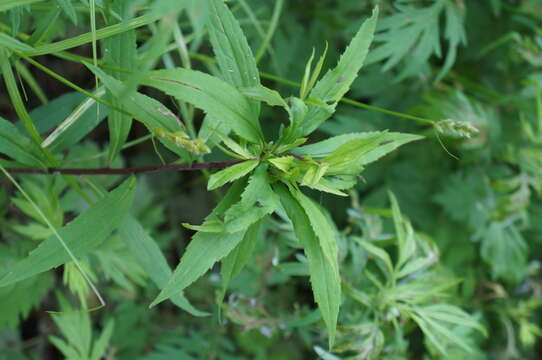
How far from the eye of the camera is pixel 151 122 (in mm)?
764

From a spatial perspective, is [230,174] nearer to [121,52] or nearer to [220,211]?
[220,211]

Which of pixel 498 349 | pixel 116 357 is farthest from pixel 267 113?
pixel 498 349

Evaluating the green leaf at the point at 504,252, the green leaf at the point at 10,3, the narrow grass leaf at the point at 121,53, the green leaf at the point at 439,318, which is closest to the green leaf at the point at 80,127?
the narrow grass leaf at the point at 121,53

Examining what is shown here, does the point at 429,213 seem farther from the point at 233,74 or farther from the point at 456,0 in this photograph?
the point at 233,74

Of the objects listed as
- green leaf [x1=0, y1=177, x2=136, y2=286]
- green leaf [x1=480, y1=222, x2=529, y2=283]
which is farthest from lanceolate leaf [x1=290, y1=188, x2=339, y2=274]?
green leaf [x1=480, y1=222, x2=529, y2=283]

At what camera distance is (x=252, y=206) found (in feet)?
2.44

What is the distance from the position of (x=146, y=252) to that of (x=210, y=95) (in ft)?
1.15

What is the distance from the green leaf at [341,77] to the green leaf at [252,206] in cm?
10

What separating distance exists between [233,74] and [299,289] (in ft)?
4.01

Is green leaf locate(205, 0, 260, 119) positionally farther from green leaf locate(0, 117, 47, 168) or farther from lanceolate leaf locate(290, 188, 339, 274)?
green leaf locate(0, 117, 47, 168)

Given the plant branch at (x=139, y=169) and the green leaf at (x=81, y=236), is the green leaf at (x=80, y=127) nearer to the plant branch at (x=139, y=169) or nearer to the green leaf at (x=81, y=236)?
the plant branch at (x=139, y=169)

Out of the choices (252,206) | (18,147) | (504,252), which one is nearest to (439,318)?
(252,206)

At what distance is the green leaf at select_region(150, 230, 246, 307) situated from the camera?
699 mm

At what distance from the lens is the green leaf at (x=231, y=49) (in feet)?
2.47
